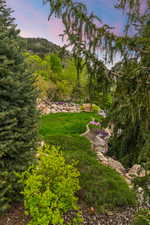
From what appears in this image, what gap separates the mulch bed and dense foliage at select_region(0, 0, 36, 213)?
0.17m

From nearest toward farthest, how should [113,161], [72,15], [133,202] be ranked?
[72,15], [133,202], [113,161]

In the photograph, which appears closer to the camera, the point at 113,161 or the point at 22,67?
the point at 22,67

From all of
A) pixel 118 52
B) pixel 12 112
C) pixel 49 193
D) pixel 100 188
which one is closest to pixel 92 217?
Result: pixel 100 188

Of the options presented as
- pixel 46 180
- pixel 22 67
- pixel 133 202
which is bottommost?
pixel 133 202

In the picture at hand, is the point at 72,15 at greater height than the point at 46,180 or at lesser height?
greater

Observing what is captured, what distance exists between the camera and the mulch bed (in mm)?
2358

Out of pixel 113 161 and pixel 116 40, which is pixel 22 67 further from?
pixel 113 161

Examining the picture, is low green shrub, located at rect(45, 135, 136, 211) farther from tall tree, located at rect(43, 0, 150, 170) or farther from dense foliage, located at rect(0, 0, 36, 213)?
tall tree, located at rect(43, 0, 150, 170)

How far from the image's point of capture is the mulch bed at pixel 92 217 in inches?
92.9

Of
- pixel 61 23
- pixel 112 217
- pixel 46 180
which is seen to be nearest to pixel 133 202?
pixel 112 217

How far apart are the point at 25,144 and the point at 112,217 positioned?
1524 millimetres

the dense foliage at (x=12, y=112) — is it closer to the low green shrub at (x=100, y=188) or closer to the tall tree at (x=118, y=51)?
the tall tree at (x=118, y=51)

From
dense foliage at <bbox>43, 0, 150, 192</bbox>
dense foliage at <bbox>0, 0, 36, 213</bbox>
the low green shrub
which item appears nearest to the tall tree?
dense foliage at <bbox>43, 0, 150, 192</bbox>

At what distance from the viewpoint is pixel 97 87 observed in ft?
8.40
